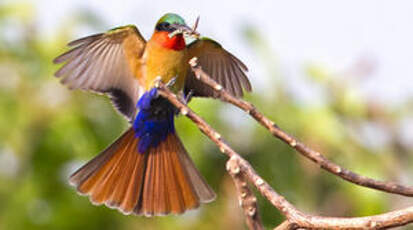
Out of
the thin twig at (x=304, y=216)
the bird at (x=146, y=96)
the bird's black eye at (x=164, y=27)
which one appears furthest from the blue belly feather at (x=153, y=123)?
the thin twig at (x=304, y=216)

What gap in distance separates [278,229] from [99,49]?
5.37ft

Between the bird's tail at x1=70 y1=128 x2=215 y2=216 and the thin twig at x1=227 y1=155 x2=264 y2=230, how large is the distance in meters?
1.11

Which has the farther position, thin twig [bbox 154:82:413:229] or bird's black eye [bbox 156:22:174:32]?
bird's black eye [bbox 156:22:174:32]

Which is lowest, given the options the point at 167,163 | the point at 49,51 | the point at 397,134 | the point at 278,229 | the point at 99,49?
the point at 278,229

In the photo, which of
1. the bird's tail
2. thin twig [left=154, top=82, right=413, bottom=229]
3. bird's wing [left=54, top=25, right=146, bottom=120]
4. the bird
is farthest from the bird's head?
thin twig [left=154, top=82, right=413, bottom=229]

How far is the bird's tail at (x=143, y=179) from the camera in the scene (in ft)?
11.3

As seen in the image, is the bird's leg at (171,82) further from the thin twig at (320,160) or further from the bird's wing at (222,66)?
the thin twig at (320,160)

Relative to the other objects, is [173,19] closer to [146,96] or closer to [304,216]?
[146,96]

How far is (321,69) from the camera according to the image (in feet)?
20.3

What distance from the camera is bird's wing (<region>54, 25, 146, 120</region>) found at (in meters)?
3.63

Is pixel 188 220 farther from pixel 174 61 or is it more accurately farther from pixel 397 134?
pixel 174 61

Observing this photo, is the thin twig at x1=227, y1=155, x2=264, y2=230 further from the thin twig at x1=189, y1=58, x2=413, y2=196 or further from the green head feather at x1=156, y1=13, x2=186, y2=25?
the green head feather at x1=156, y1=13, x2=186, y2=25

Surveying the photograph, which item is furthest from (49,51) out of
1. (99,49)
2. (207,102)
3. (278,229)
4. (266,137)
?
(278,229)

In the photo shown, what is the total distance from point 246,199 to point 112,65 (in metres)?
1.64
